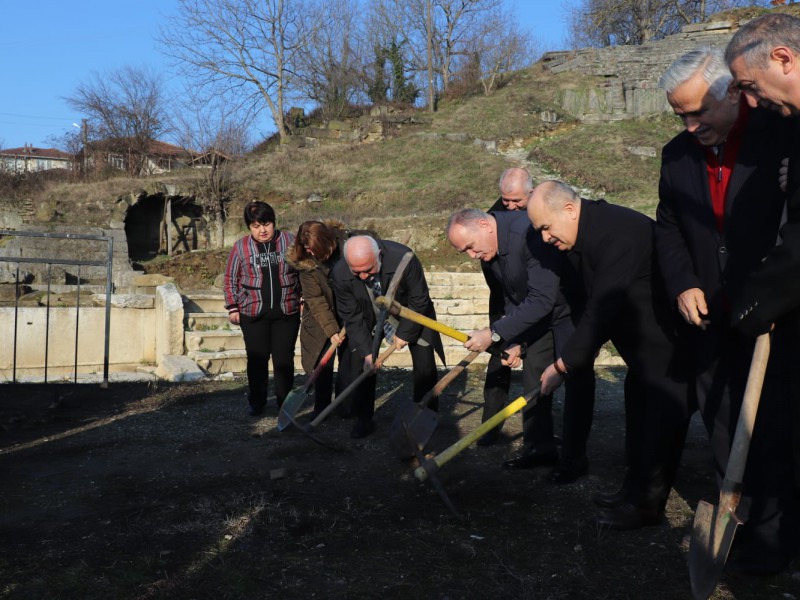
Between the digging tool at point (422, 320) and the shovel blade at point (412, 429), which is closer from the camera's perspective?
the shovel blade at point (412, 429)

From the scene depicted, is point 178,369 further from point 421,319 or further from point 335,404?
point 421,319

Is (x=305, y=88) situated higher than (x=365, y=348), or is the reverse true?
(x=305, y=88)

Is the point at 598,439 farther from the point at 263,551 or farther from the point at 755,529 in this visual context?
the point at 263,551

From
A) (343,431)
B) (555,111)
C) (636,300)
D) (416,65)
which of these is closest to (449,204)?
(555,111)

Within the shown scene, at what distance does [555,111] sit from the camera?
80.3ft

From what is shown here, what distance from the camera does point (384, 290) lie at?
4809 millimetres

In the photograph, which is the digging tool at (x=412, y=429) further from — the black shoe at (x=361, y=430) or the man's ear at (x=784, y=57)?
the man's ear at (x=784, y=57)

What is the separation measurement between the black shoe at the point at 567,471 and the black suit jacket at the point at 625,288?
837mm

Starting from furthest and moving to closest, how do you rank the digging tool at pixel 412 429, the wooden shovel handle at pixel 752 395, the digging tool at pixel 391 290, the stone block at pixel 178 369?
the stone block at pixel 178 369 < the digging tool at pixel 391 290 < the digging tool at pixel 412 429 < the wooden shovel handle at pixel 752 395

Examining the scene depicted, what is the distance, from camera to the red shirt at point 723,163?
279 cm

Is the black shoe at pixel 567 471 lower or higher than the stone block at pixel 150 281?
lower

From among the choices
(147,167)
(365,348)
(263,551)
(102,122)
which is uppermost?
(102,122)

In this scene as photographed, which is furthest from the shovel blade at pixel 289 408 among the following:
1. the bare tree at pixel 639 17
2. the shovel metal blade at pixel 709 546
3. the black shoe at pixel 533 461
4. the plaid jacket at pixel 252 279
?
the bare tree at pixel 639 17

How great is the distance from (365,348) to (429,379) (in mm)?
505
